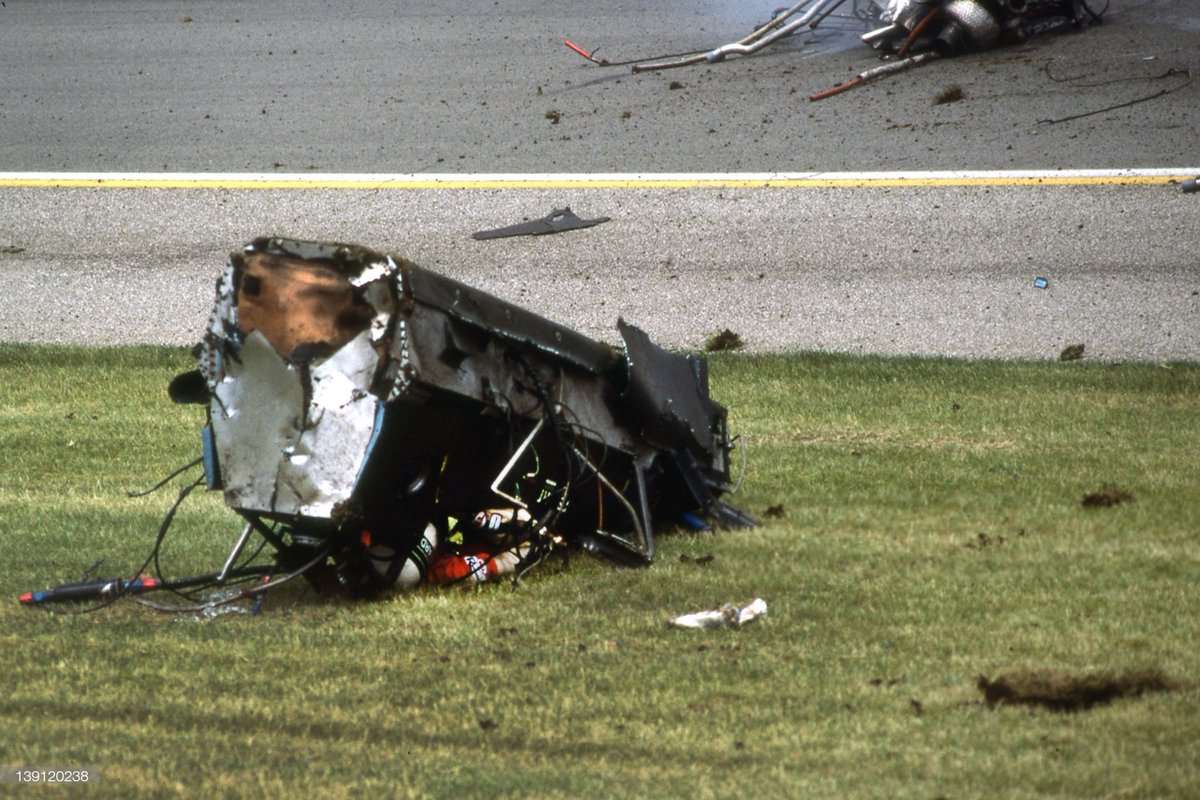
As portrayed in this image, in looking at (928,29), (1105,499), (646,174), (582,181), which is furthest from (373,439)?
(928,29)

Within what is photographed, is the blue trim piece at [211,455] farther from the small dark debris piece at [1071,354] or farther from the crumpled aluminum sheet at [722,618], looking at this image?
the small dark debris piece at [1071,354]

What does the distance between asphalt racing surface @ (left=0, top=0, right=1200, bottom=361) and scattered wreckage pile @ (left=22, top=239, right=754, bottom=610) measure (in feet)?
9.38

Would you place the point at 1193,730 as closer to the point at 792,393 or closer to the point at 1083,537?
the point at 1083,537

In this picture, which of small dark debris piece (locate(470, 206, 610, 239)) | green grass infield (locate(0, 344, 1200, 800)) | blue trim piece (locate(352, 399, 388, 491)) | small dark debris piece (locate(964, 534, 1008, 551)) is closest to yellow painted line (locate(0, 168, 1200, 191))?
small dark debris piece (locate(470, 206, 610, 239))

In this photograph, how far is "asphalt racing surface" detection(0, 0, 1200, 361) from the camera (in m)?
8.06

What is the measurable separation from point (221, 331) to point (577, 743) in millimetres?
1581

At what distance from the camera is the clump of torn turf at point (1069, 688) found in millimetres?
3516

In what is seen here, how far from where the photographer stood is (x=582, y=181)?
31.5ft

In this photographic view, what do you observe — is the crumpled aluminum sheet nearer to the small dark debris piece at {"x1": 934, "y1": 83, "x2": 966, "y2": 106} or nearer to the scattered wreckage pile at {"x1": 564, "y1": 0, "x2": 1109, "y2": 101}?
the small dark debris piece at {"x1": 934, "y1": 83, "x2": 966, "y2": 106}

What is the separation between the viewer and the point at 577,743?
3.45 metres

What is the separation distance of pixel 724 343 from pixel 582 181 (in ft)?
7.89

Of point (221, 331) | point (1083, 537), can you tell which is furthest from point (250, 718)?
point (1083, 537)

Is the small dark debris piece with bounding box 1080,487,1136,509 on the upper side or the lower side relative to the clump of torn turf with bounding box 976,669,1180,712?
lower

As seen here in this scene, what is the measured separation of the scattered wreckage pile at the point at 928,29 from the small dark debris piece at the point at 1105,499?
5751 millimetres
